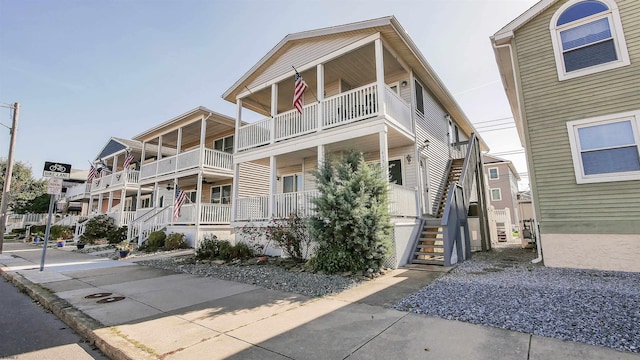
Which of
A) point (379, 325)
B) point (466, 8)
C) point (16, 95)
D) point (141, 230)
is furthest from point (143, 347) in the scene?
point (16, 95)

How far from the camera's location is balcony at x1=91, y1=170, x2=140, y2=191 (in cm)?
2103

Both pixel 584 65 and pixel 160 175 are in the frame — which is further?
pixel 160 175

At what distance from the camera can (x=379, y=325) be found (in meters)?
→ 3.76

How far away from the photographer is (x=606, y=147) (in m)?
7.12

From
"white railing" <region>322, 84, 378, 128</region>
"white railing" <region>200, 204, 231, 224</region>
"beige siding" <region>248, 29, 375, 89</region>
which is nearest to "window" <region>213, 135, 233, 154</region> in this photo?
"white railing" <region>200, 204, 231, 224</region>

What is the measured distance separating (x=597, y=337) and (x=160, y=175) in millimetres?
19559

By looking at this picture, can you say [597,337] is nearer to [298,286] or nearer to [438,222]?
[298,286]

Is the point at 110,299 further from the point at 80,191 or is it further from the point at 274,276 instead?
the point at 80,191

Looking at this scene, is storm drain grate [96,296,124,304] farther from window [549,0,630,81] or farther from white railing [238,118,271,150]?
window [549,0,630,81]

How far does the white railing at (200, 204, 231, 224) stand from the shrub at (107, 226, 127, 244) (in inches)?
311

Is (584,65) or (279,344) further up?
(584,65)

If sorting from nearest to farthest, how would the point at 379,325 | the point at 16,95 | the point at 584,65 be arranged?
the point at 379,325
the point at 584,65
the point at 16,95

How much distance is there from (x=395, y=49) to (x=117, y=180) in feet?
74.6

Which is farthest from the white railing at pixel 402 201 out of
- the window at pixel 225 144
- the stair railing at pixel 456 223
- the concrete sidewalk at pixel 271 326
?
the window at pixel 225 144
